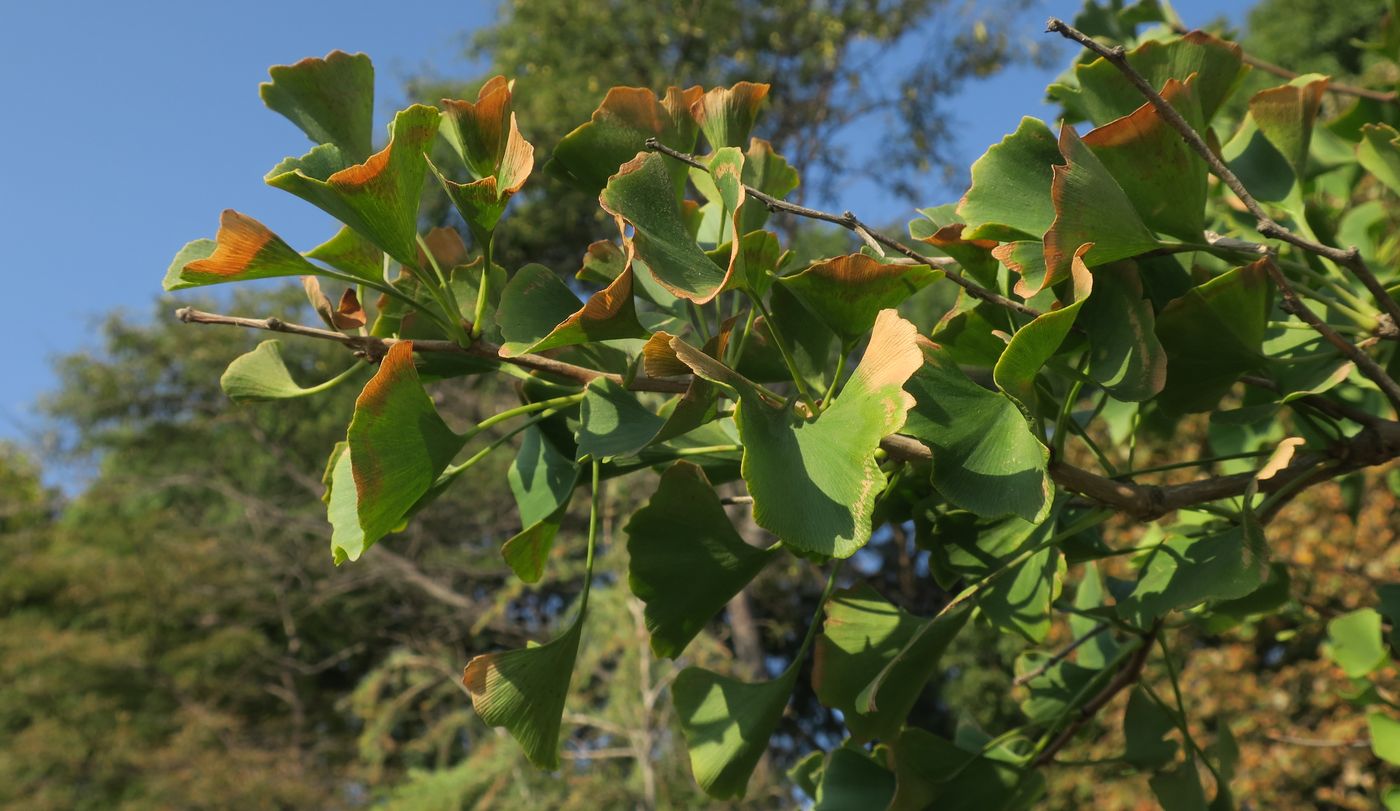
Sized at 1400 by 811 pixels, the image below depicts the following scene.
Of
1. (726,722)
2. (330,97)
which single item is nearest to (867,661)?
(726,722)

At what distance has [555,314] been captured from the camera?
1.17 ft

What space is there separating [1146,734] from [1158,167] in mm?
316

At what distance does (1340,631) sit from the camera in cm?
63

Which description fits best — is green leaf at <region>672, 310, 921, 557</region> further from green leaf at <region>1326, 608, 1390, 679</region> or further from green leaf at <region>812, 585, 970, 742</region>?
green leaf at <region>1326, 608, 1390, 679</region>

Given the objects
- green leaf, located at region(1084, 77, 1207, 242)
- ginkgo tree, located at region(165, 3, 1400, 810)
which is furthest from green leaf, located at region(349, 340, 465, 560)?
green leaf, located at region(1084, 77, 1207, 242)

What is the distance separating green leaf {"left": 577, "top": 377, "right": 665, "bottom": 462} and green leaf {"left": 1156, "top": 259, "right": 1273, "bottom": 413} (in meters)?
0.17

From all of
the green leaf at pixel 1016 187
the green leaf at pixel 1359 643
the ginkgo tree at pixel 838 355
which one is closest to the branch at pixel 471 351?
the ginkgo tree at pixel 838 355

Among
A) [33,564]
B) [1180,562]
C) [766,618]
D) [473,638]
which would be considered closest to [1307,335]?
[1180,562]

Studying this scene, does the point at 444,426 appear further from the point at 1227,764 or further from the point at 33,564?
the point at 33,564

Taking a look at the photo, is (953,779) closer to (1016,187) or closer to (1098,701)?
(1098,701)

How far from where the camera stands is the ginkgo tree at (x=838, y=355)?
0.30 metres

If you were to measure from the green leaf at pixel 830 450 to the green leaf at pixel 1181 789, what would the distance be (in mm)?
293

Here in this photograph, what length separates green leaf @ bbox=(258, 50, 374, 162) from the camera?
36cm

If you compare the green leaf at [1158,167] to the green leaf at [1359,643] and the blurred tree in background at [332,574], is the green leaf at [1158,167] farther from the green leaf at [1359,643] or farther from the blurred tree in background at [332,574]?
the blurred tree in background at [332,574]
